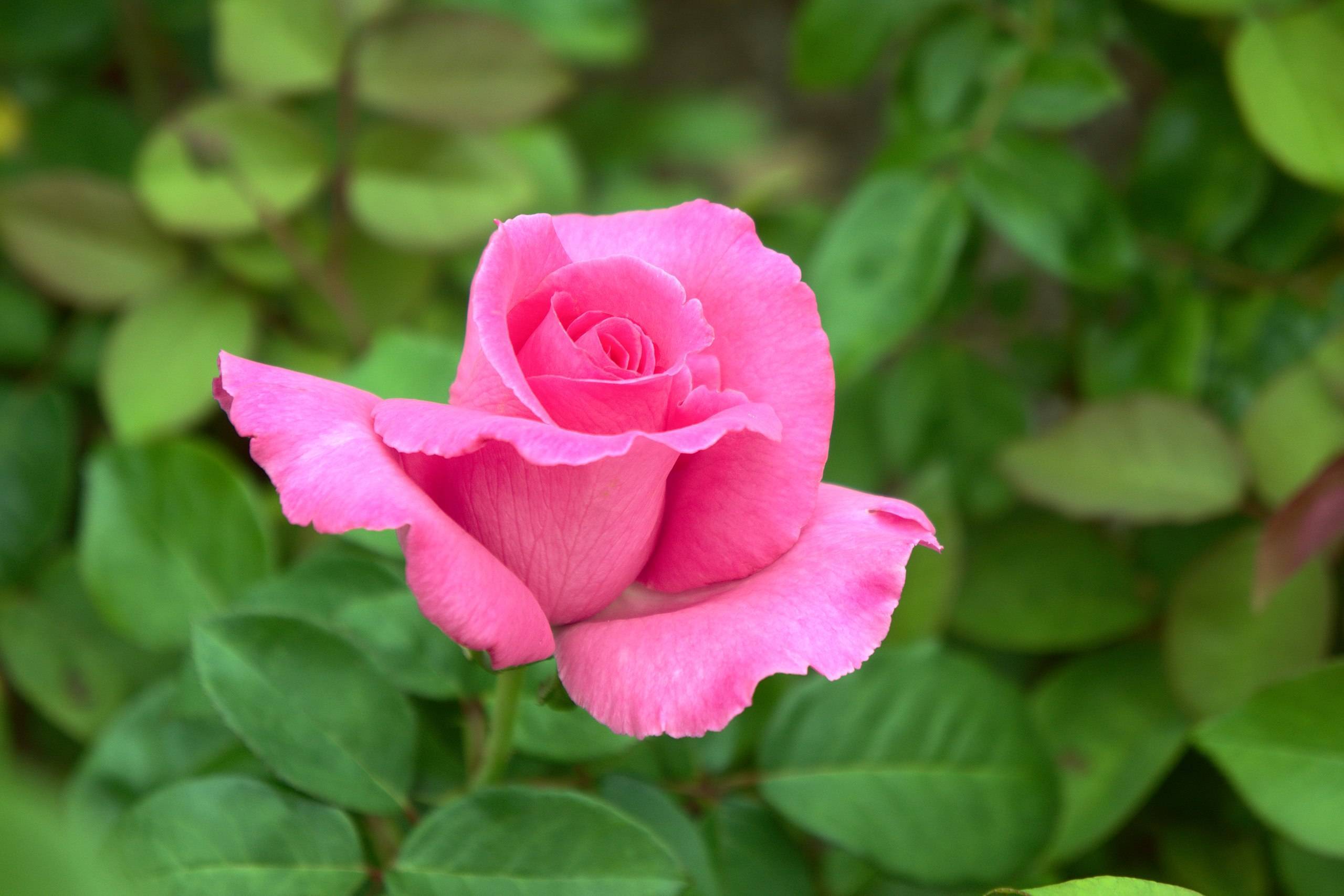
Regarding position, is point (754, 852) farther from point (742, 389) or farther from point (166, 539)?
point (166, 539)

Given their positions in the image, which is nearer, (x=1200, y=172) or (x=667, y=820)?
(x=667, y=820)

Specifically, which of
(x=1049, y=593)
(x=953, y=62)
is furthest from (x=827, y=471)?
(x=953, y=62)

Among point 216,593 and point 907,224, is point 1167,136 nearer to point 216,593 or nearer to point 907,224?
point 907,224

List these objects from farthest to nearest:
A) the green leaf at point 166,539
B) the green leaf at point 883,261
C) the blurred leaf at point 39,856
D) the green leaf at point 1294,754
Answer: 1. the green leaf at point 883,261
2. the green leaf at point 166,539
3. the green leaf at point 1294,754
4. the blurred leaf at point 39,856

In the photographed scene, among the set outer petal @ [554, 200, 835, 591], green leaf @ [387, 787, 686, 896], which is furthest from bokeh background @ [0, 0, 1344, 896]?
outer petal @ [554, 200, 835, 591]

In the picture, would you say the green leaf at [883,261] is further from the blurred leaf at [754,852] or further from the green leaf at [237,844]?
the green leaf at [237,844]

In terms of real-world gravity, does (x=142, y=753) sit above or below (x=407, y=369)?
below

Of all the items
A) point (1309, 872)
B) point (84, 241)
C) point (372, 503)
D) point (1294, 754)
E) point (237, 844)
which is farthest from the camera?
point (84, 241)

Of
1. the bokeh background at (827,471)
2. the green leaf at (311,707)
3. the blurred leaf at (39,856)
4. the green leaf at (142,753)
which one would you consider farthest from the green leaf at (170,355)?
the blurred leaf at (39,856)
